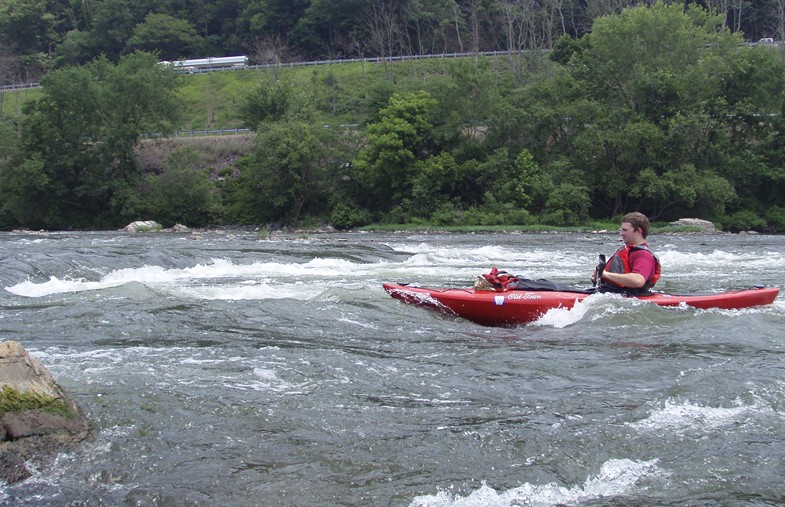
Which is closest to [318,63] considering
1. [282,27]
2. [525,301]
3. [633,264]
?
[282,27]

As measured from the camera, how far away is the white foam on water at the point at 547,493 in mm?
3794

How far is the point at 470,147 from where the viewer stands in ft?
104

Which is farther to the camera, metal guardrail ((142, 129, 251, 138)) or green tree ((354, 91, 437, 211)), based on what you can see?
metal guardrail ((142, 129, 251, 138))

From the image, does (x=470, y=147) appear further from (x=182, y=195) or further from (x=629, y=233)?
(x=629, y=233)

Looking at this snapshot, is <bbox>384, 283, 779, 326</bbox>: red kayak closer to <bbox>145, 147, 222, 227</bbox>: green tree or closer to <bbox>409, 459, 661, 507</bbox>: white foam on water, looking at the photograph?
<bbox>409, 459, 661, 507</bbox>: white foam on water

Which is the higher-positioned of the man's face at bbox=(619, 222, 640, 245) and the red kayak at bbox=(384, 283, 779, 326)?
the man's face at bbox=(619, 222, 640, 245)

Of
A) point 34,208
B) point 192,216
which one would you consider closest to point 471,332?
point 192,216

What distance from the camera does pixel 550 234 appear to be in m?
25.3

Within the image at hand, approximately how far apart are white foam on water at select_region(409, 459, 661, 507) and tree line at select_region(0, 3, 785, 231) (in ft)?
81.2

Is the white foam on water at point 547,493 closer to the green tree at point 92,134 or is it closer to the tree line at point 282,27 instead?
the green tree at point 92,134

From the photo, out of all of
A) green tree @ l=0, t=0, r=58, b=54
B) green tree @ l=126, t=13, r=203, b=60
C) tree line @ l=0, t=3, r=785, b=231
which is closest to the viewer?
tree line @ l=0, t=3, r=785, b=231

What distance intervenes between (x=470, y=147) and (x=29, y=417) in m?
28.7

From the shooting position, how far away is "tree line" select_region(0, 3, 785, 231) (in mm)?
29047

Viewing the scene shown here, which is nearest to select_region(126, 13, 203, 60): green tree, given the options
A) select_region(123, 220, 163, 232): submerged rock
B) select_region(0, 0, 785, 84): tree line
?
select_region(0, 0, 785, 84): tree line
